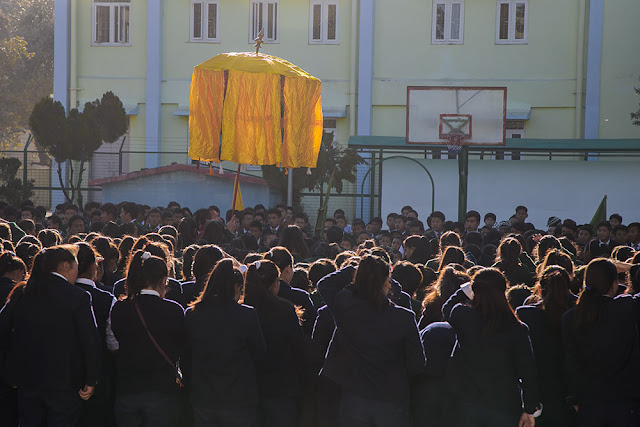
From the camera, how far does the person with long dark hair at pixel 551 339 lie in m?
5.07

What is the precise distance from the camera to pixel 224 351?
4.68 meters

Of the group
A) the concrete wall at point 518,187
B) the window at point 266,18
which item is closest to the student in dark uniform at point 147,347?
the concrete wall at point 518,187

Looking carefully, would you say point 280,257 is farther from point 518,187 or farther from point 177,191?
point 177,191

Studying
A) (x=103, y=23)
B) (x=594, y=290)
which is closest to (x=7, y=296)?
(x=594, y=290)

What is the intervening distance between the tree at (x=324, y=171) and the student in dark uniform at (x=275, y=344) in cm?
1390

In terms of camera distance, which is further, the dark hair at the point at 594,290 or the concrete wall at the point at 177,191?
the concrete wall at the point at 177,191

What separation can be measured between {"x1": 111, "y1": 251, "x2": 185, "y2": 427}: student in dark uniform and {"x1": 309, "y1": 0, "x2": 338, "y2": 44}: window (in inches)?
793

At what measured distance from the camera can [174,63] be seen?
79.8 ft

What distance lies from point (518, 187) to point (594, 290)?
1351 centimetres

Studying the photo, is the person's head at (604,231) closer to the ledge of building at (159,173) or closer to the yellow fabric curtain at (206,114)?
the yellow fabric curtain at (206,114)

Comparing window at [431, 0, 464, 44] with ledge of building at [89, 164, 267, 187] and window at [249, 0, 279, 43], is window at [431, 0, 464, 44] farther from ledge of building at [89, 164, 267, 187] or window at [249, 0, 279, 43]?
ledge of building at [89, 164, 267, 187]

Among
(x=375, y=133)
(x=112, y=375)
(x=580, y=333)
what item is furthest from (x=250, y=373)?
(x=375, y=133)

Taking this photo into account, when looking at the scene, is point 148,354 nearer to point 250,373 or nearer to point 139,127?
point 250,373

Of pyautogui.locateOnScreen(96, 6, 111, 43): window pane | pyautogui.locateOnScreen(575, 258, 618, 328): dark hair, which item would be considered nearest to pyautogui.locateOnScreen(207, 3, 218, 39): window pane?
pyautogui.locateOnScreen(96, 6, 111, 43): window pane
